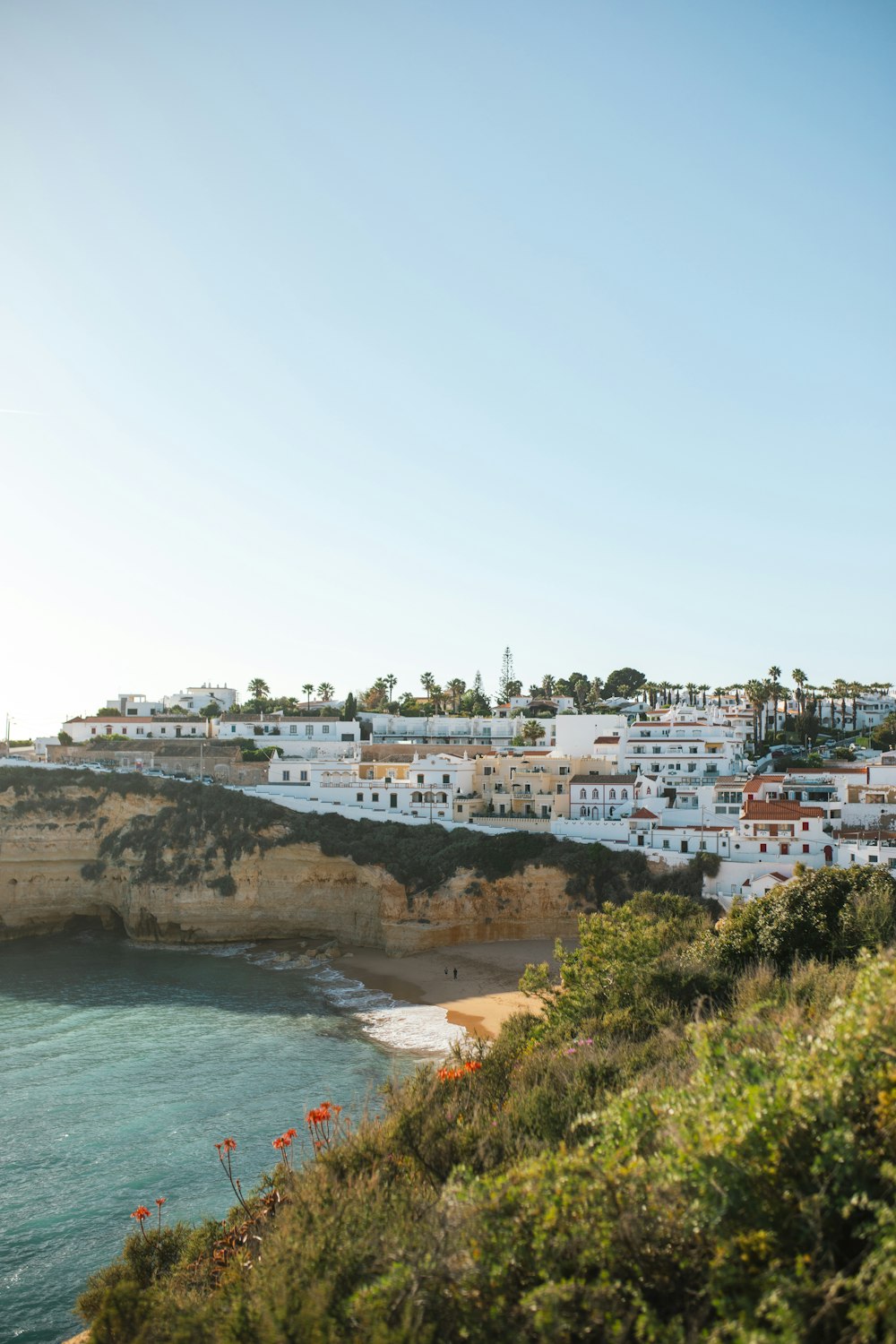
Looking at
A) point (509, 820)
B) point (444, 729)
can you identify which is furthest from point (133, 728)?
point (509, 820)

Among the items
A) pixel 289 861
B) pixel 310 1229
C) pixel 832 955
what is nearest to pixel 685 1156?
pixel 310 1229

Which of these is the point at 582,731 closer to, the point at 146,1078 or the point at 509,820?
the point at 509,820

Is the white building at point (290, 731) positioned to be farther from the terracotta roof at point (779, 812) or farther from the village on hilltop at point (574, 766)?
the terracotta roof at point (779, 812)

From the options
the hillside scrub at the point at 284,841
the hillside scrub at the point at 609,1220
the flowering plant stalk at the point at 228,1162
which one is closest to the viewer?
the hillside scrub at the point at 609,1220

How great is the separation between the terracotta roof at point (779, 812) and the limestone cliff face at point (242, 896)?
29.7 feet

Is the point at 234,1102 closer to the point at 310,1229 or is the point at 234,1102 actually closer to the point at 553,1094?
the point at 553,1094

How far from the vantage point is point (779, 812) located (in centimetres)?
3894

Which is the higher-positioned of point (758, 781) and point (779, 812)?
point (758, 781)

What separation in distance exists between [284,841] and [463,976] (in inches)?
471

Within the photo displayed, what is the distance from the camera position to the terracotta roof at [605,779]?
4779 cm

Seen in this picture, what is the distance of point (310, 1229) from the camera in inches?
386

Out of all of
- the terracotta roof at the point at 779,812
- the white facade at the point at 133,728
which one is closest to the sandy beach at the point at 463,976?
the terracotta roof at the point at 779,812

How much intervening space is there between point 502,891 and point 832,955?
2044 cm

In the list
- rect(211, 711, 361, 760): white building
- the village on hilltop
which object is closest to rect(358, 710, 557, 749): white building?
the village on hilltop
